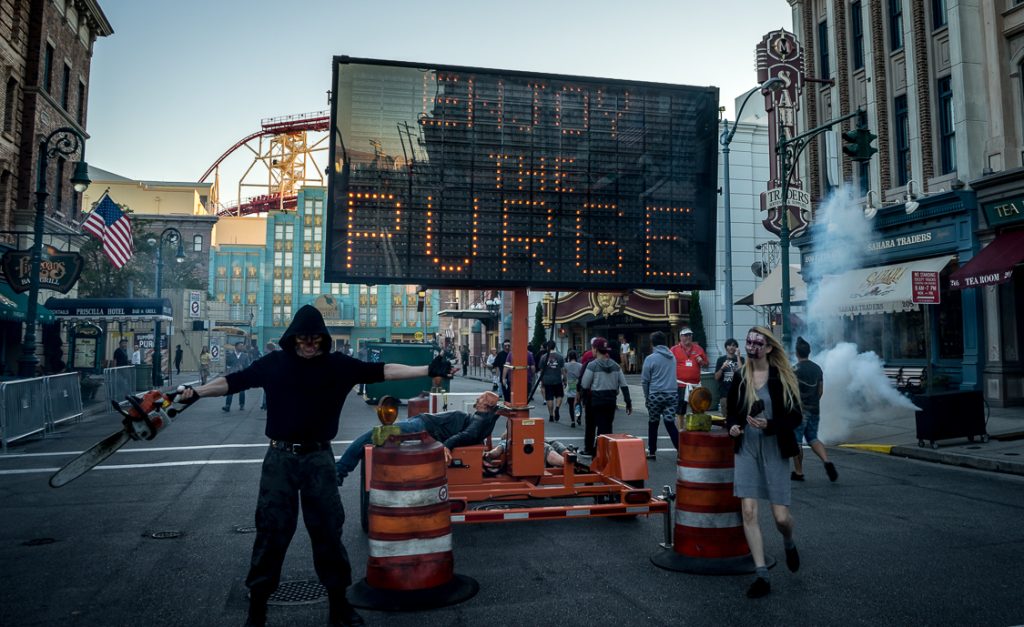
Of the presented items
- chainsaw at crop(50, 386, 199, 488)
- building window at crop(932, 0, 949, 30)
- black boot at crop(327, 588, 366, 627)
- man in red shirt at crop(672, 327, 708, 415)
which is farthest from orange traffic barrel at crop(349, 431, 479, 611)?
building window at crop(932, 0, 949, 30)

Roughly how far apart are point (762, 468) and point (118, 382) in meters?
20.3

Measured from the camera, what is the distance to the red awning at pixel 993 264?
51.0 feet

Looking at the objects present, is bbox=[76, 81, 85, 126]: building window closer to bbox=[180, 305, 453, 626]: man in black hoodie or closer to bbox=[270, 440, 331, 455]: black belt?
bbox=[180, 305, 453, 626]: man in black hoodie

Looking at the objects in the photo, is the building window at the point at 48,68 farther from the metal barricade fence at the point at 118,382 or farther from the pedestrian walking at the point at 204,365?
the metal barricade fence at the point at 118,382

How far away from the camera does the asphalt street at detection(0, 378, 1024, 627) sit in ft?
14.7

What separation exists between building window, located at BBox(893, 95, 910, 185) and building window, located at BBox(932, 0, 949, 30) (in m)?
1.97

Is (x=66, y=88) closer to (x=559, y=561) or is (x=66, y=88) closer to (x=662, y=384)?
(x=662, y=384)

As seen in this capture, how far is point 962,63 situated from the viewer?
17766 mm

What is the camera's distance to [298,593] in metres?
4.92

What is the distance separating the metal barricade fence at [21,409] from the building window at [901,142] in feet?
72.1

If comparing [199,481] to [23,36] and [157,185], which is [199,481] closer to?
[23,36]

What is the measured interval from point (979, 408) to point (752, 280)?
2440 cm

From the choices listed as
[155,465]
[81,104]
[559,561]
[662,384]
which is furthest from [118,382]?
[559,561]

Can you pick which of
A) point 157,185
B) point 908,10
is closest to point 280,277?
point 157,185
